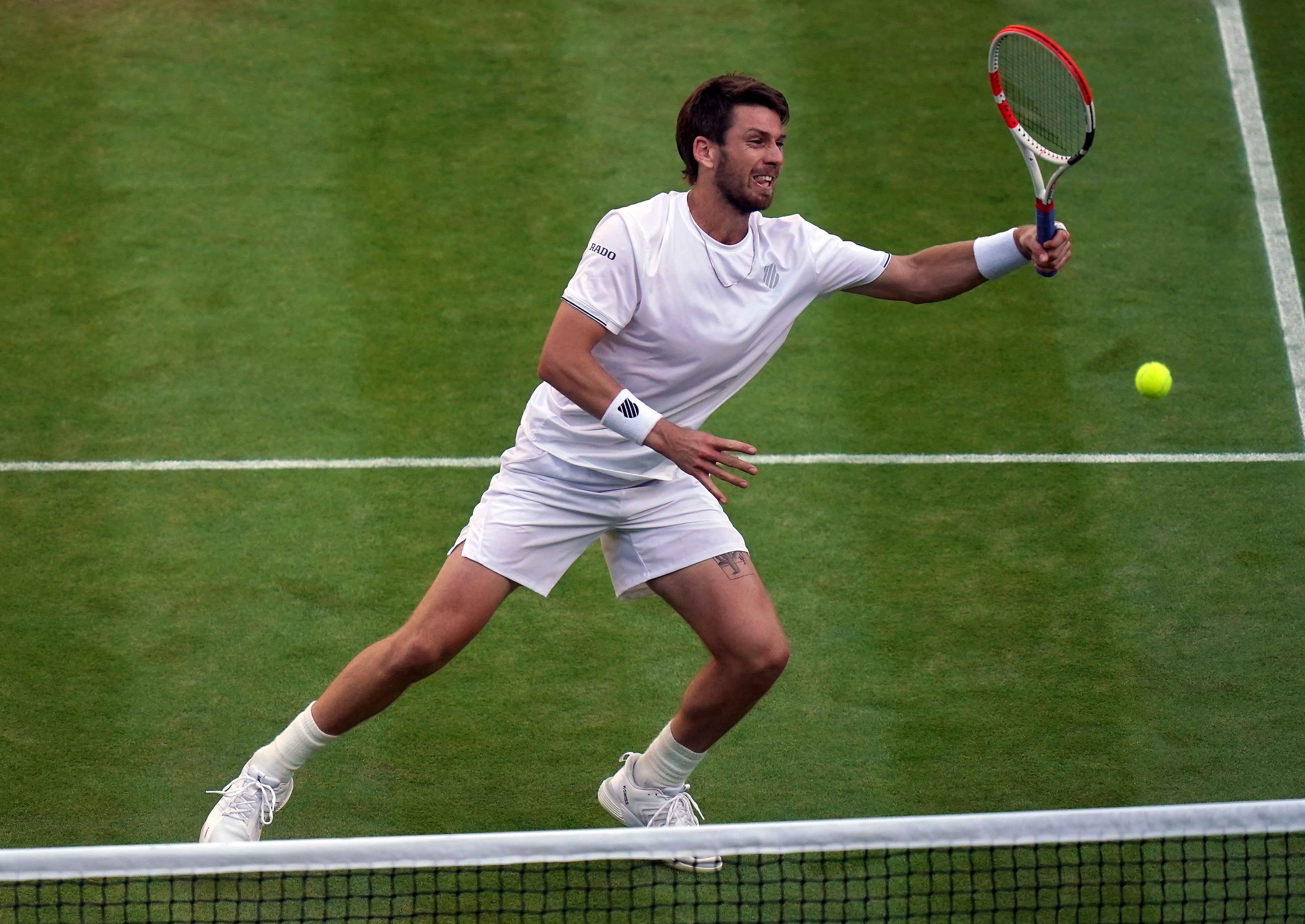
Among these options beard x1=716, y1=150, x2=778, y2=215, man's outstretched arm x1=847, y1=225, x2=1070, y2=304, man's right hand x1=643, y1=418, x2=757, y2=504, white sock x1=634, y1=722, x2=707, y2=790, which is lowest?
white sock x1=634, y1=722, x2=707, y2=790

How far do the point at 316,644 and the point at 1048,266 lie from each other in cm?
335

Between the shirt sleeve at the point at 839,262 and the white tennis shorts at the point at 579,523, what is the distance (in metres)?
0.87

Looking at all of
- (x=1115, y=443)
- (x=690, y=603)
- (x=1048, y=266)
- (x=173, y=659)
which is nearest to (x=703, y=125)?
(x=1048, y=266)

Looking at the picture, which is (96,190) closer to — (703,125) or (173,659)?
(173,659)

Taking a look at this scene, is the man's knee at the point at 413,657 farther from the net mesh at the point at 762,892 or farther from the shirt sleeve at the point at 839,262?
the shirt sleeve at the point at 839,262

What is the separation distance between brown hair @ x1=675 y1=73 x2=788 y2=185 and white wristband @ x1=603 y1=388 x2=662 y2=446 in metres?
0.91

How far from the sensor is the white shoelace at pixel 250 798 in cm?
555

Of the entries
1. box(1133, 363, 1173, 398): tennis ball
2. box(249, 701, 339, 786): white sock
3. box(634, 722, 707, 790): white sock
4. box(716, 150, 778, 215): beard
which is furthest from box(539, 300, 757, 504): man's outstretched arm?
box(1133, 363, 1173, 398): tennis ball

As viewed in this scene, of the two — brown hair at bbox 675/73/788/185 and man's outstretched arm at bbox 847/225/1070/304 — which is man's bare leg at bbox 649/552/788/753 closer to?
man's outstretched arm at bbox 847/225/1070/304

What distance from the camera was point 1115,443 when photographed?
323 inches

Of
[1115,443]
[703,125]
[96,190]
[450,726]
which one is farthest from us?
[96,190]

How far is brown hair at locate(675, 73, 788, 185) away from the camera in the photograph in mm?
5363

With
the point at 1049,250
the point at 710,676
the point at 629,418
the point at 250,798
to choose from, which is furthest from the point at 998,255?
the point at 250,798

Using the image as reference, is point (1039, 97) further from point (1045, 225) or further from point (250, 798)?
point (250, 798)
